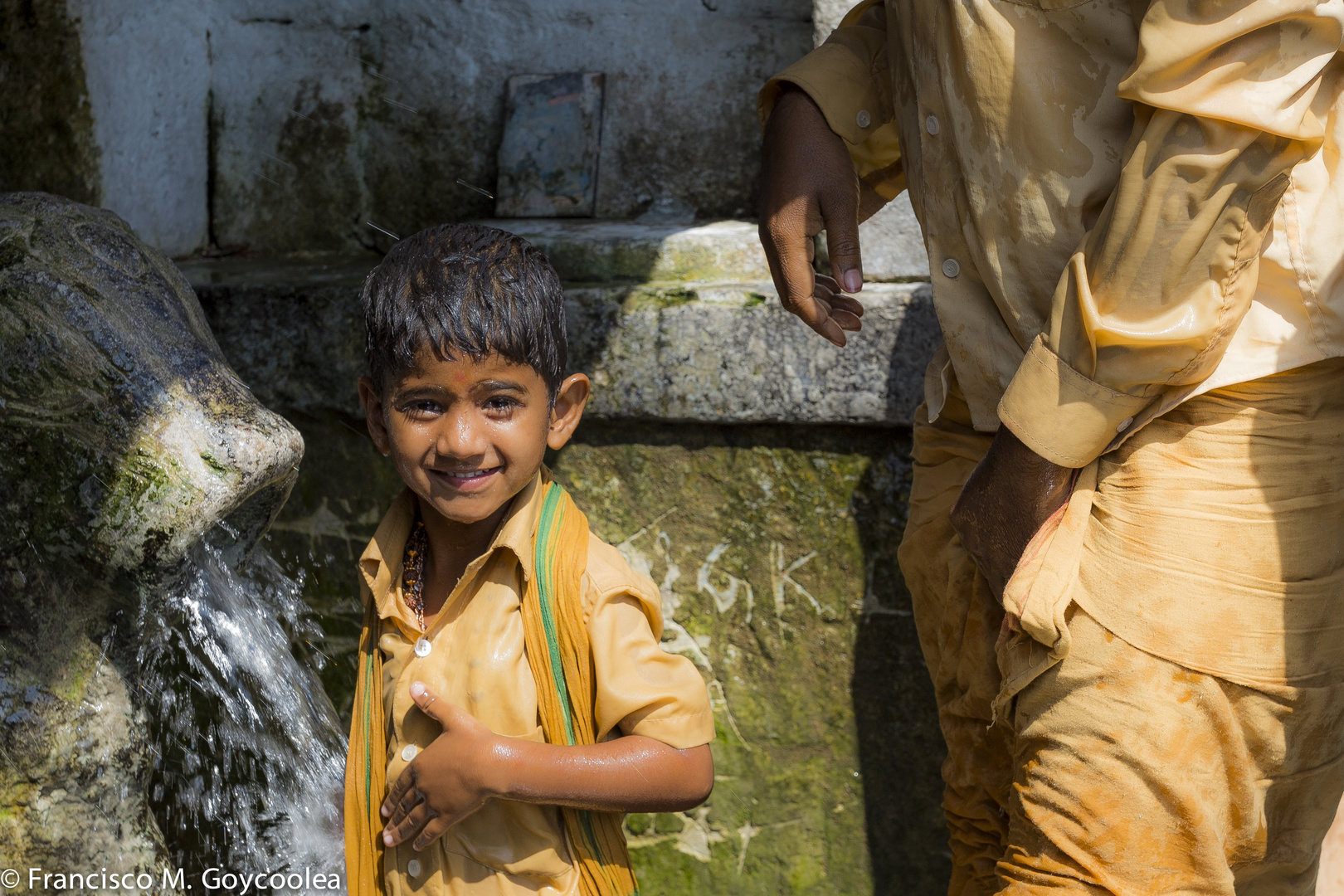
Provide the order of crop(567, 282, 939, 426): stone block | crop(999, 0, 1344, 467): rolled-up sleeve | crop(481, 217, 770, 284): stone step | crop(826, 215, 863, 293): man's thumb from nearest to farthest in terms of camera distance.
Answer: crop(999, 0, 1344, 467): rolled-up sleeve, crop(826, 215, 863, 293): man's thumb, crop(567, 282, 939, 426): stone block, crop(481, 217, 770, 284): stone step

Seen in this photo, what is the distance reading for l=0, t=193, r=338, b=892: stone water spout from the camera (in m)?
1.58

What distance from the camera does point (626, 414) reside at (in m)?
2.33

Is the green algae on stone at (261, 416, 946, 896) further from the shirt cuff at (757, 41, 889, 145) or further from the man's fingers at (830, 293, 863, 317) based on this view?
the shirt cuff at (757, 41, 889, 145)

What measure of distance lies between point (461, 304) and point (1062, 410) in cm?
78

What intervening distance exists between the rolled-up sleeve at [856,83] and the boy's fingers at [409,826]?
119 centimetres

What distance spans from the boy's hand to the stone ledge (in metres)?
0.96

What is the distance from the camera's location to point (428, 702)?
150 centimetres

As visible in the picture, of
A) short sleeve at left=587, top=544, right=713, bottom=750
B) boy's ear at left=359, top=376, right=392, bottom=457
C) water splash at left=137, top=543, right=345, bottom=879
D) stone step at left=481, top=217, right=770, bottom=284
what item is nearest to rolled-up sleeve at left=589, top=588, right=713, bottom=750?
short sleeve at left=587, top=544, right=713, bottom=750

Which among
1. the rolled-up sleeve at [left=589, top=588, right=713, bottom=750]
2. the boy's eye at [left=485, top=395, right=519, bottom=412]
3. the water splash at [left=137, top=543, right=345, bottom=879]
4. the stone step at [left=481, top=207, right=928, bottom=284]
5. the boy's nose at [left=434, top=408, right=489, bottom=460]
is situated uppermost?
the stone step at [left=481, top=207, right=928, bottom=284]

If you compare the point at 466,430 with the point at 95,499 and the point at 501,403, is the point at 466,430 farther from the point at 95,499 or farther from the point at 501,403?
the point at 95,499

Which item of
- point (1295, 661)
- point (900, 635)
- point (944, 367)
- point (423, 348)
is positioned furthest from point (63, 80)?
point (1295, 661)

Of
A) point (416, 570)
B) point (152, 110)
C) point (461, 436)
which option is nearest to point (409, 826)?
point (416, 570)

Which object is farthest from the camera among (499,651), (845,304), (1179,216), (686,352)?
(686,352)

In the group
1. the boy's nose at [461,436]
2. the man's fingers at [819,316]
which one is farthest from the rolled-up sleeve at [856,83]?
the boy's nose at [461,436]
